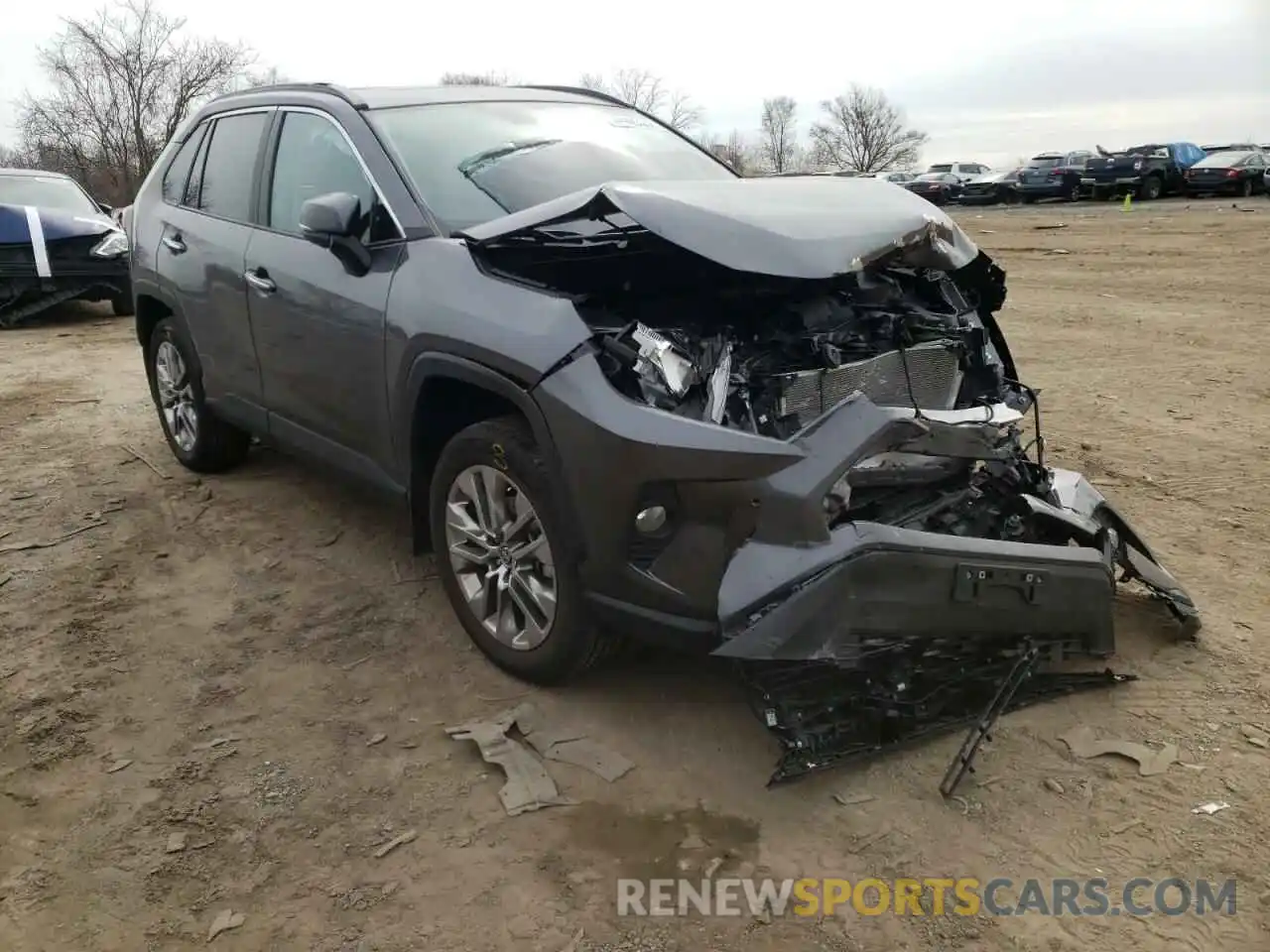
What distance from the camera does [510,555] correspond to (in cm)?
324

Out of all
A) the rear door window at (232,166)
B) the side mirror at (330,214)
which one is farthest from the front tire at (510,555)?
the rear door window at (232,166)

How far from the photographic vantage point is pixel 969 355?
3.39 m

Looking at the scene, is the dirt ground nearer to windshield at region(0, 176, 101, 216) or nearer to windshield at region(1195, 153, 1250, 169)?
windshield at region(0, 176, 101, 216)

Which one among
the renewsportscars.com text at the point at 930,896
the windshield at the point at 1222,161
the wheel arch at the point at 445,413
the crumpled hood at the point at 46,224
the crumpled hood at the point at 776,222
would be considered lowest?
the renewsportscars.com text at the point at 930,896

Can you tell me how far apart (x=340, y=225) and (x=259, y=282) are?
91 cm

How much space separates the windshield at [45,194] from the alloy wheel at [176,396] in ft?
23.6

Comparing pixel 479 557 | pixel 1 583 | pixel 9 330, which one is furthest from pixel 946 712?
pixel 9 330

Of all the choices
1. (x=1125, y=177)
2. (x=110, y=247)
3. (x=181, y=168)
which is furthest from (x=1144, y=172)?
(x=181, y=168)

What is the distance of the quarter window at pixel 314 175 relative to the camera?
366 cm

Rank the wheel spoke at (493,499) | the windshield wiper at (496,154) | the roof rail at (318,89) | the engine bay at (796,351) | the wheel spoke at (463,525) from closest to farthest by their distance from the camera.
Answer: the engine bay at (796,351)
the wheel spoke at (493,499)
the wheel spoke at (463,525)
the windshield wiper at (496,154)
the roof rail at (318,89)

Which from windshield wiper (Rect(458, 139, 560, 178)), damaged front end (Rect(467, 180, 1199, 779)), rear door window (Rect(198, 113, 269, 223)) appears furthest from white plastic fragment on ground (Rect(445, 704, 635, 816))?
rear door window (Rect(198, 113, 269, 223))

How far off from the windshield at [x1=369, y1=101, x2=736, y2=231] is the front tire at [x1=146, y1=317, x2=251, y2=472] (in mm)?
1946

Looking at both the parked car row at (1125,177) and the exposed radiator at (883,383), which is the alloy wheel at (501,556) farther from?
the parked car row at (1125,177)

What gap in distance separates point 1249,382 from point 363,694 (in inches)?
242
